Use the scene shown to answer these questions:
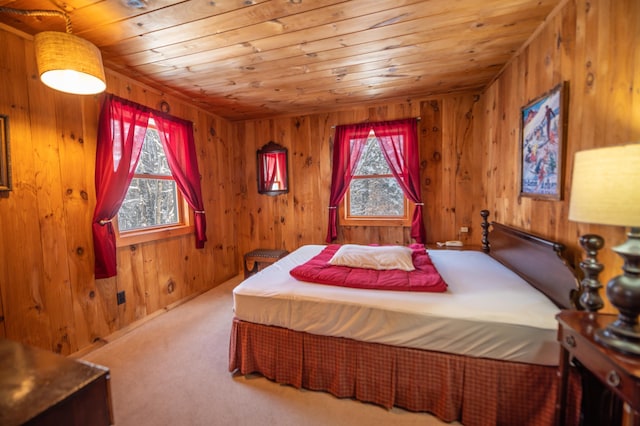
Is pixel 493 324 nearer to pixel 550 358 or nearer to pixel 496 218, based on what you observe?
pixel 550 358

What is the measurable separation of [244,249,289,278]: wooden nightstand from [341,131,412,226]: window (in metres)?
1.05

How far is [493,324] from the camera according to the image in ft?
4.62

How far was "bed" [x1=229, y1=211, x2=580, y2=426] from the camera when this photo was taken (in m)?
1.39

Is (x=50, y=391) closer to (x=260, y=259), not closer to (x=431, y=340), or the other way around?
(x=431, y=340)

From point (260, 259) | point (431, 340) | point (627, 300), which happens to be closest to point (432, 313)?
point (431, 340)

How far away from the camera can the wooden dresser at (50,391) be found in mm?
723

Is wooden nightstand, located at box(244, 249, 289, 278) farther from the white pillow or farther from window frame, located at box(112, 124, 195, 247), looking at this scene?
the white pillow

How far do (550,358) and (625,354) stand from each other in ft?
1.59

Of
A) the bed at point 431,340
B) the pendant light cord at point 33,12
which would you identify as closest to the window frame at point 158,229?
the pendant light cord at point 33,12

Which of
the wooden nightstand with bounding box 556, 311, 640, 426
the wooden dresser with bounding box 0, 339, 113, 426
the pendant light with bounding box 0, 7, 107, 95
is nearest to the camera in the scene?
the wooden dresser with bounding box 0, 339, 113, 426

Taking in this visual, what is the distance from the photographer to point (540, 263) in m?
1.76

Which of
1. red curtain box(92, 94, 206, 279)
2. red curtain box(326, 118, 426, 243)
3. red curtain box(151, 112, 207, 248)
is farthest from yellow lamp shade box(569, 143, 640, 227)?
red curtain box(151, 112, 207, 248)

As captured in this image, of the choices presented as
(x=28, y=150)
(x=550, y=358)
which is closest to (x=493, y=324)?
(x=550, y=358)

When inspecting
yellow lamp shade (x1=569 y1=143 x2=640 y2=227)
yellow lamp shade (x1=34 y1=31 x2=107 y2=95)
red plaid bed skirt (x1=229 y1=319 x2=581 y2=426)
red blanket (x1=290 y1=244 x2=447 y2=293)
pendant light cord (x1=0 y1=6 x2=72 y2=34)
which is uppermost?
pendant light cord (x1=0 y1=6 x2=72 y2=34)
